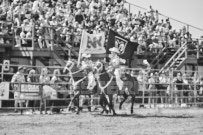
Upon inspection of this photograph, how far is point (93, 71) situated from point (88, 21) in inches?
285

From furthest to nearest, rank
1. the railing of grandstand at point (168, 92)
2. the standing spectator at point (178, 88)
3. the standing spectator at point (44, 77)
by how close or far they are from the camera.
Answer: the standing spectator at point (178, 88) → the railing of grandstand at point (168, 92) → the standing spectator at point (44, 77)

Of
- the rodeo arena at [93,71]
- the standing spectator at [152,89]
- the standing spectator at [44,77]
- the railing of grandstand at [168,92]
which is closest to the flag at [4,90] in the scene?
the rodeo arena at [93,71]

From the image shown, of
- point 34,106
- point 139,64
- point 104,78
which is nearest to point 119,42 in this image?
point 104,78

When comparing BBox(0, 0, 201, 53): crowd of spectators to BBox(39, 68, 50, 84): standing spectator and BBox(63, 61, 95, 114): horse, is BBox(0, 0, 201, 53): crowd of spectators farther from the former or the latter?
BBox(63, 61, 95, 114): horse

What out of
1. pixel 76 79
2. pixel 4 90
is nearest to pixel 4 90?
pixel 4 90

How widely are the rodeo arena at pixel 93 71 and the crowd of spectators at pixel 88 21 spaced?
49 millimetres

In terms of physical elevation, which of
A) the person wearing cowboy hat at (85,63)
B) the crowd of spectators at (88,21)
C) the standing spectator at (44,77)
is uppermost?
the crowd of spectators at (88,21)

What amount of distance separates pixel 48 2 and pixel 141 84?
A: 6.19 meters

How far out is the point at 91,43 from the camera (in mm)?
18250

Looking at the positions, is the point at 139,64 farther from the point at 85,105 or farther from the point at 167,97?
the point at 85,105

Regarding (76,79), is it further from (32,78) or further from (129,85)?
(129,85)

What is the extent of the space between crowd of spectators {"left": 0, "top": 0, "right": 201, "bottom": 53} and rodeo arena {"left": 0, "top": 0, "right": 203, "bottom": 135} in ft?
0.16

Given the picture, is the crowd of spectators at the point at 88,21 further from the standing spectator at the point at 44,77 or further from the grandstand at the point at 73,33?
the standing spectator at the point at 44,77

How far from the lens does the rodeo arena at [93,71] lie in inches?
522
